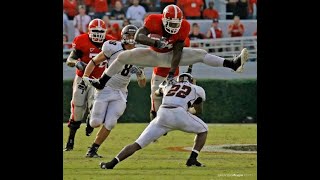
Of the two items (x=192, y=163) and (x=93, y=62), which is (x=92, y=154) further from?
(x=192, y=163)

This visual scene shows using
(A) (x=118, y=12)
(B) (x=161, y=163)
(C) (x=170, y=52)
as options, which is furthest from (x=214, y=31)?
(C) (x=170, y=52)

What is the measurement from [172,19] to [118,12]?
1273 cm

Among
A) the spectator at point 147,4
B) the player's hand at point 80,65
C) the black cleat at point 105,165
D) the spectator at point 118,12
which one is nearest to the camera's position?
the black cleat at point 105,165

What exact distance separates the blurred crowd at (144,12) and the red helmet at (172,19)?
1181cm

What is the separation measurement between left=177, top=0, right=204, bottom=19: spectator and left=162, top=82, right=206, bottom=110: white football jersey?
1273cm

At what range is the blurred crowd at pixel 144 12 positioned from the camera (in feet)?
81.7

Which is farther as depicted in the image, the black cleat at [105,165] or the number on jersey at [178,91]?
the number on jersey at [178,91]

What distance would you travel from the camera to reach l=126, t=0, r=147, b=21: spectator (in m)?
25.0

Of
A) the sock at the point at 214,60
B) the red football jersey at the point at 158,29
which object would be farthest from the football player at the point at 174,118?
the red football jersey at the point at 158,29

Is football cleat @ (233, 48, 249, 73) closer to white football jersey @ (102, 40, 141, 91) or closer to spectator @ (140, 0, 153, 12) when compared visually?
white football jersey @ (102, 40, 141, 91)

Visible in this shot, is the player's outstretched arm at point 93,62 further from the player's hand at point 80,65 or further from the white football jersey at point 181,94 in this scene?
the white football jersey at point 181,94
